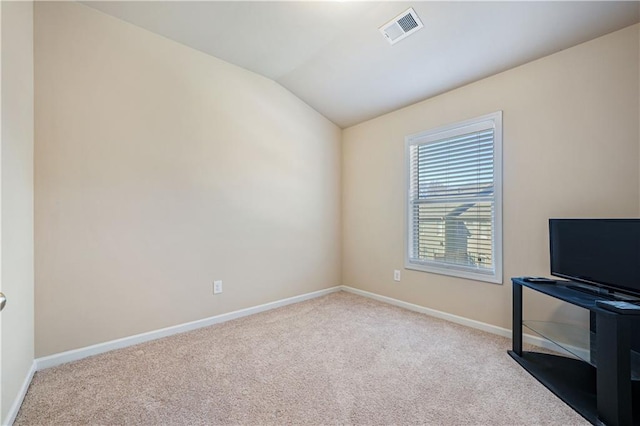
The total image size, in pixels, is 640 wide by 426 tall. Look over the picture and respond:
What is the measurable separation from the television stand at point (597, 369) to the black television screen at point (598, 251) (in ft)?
0.42

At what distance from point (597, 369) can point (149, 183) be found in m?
3.27

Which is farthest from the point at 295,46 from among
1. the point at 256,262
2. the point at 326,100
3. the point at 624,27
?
the point at 624,27

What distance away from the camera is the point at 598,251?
188 centimetres

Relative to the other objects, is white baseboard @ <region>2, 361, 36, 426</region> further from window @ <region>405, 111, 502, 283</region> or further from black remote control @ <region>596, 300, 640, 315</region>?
window @ <region>405, 111, 502, 283</region>

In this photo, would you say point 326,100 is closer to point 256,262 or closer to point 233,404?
point 256,262

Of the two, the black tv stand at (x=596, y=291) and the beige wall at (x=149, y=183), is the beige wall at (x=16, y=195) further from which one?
the black tv stand at (x=596, y=291)

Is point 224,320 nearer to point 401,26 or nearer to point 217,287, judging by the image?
point 217,287

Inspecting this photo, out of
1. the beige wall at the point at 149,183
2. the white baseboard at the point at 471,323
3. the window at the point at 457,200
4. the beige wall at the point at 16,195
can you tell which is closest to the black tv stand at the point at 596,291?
the white baseboard at the point at 471,323

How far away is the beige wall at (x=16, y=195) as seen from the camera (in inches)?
58.7

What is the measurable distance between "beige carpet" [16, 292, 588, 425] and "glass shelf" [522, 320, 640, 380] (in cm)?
30

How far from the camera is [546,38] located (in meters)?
2.18

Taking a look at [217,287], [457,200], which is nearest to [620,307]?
[457,200]

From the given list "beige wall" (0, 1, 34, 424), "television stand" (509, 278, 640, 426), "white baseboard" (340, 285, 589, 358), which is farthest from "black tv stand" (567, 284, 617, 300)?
"beige wall" (0, 1, 34, 424)

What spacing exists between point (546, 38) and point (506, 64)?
326 millimetres
